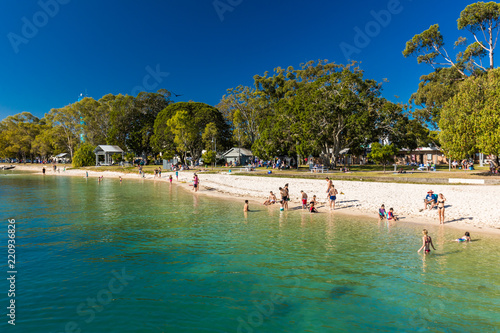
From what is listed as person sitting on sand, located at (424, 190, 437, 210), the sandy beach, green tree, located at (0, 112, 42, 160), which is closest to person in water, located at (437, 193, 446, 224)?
the sandy beach

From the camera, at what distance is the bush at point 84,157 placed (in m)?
85.3

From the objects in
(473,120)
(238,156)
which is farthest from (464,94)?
(238,156)

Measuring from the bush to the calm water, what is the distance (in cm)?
7513

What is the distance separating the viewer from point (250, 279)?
10555 millimetres

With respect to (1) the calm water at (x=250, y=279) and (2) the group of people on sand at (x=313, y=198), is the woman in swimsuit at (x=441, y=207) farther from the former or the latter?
(2) the group of people on sand at (x=313, y=198)

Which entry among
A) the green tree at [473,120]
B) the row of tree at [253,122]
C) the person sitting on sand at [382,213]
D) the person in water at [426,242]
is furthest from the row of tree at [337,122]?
the person in water at [426,242]

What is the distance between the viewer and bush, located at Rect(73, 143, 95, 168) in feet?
280

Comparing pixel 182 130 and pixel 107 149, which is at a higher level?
pixel 182 130

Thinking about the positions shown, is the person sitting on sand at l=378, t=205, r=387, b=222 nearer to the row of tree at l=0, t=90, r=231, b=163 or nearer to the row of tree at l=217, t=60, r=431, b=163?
the row of tree at l=217, t=60, r=431, b=163

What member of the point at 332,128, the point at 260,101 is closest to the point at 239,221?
the point at 332,128

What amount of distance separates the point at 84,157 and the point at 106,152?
8421 mm

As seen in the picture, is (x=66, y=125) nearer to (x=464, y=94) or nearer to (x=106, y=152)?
(x=106, y=152)

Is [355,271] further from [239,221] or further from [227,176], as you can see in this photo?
[227,176]

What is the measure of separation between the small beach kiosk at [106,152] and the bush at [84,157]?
137 inches
